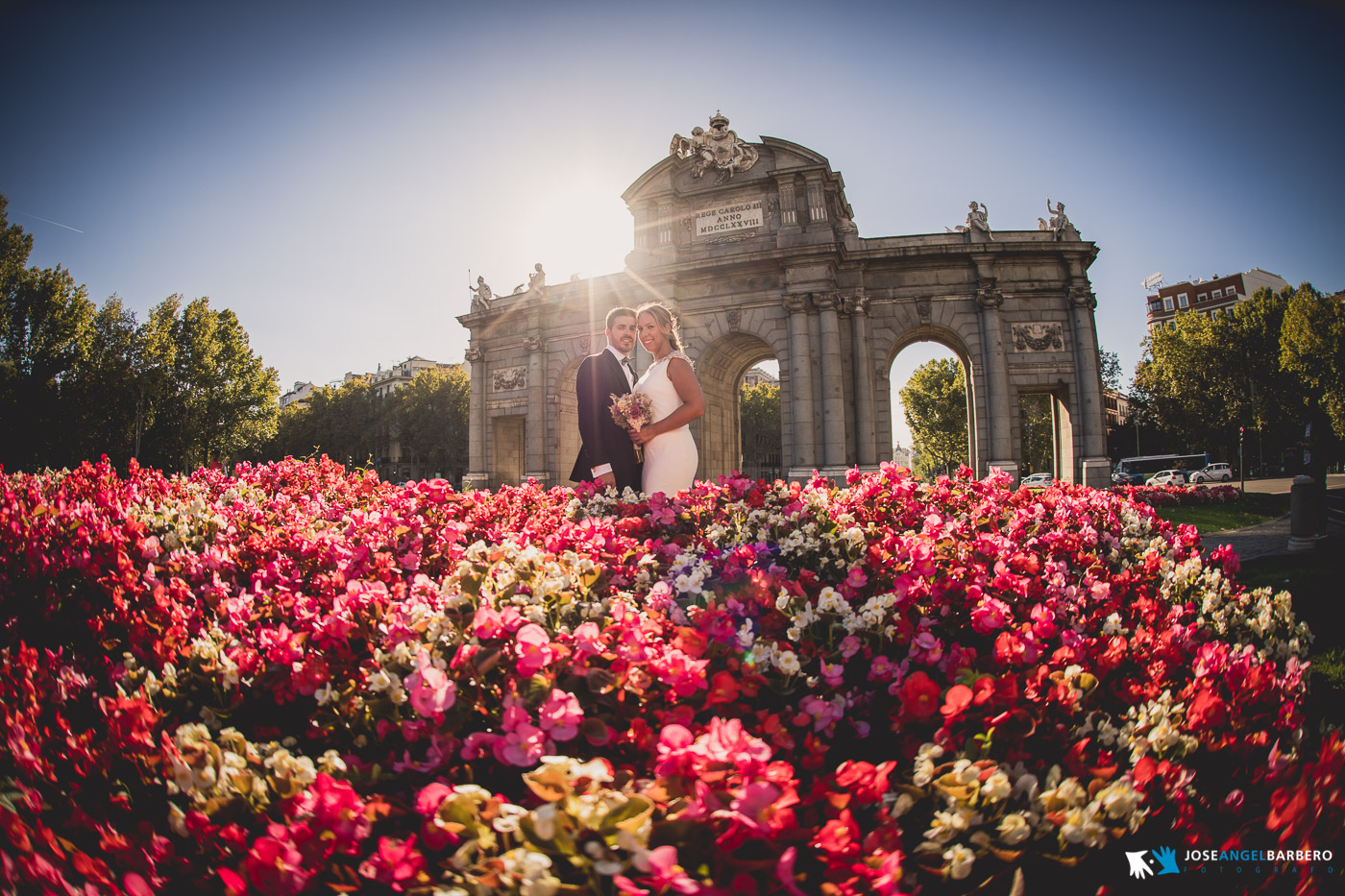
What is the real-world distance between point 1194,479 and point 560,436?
45.7 meters

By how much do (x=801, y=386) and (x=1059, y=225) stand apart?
1036 cm

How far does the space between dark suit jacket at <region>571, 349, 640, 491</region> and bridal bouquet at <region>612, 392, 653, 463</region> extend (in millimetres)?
144

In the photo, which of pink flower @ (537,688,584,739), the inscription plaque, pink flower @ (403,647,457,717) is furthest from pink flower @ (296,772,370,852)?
the inscription plaque

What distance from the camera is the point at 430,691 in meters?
1.48

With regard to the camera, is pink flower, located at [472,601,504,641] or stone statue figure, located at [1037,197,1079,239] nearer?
pink flower, located at [472,601,504,641]

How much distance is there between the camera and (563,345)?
75.6ft

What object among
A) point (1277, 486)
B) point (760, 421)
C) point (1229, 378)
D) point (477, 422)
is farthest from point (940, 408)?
point (477, 422)

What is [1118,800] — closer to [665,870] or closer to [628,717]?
[665,870]

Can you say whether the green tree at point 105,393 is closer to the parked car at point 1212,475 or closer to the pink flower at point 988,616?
the pink flower at point 988,616

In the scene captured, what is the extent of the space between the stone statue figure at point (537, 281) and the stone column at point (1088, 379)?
62.0 ft

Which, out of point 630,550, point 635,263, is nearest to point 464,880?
point 630,550

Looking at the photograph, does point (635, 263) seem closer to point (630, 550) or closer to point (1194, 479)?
point (630, 550)

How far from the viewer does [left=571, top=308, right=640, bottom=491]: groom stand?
5.43 metres

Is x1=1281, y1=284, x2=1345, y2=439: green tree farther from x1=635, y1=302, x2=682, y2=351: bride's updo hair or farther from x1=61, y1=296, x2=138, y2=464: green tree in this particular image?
x1=61, y1=296, x2=138, y2=464: green tree
